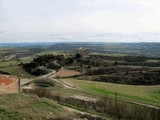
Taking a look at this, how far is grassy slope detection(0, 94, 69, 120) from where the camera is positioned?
16.7 meters

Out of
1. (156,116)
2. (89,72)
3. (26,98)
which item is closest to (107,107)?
(156,116)

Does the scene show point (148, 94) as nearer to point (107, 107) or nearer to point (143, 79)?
point (143, 79)

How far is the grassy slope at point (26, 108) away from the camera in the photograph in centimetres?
1667

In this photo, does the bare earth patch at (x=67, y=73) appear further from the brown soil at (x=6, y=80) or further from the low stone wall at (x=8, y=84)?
the brown soil at (x=6, y=80)

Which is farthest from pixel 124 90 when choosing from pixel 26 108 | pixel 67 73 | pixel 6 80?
pixel 26 108

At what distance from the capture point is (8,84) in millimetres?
20359

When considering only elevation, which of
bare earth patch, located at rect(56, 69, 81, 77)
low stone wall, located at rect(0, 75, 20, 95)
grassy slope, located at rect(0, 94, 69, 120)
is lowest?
bare earth patch, located at rect(56, 69, 81, 77)

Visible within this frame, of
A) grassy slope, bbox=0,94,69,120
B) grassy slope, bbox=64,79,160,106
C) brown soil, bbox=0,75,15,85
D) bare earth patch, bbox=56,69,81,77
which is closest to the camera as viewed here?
grassy slope, bbox=0,94,69,120

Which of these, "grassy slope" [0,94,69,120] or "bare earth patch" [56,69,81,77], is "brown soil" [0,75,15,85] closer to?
"grassy slope" [0,94,69,120]

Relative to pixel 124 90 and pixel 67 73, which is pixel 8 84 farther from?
pixel 67 73

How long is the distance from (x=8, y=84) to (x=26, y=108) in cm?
314

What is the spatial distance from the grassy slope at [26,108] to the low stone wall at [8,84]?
62 cm

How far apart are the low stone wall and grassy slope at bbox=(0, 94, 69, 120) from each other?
24.4 inches

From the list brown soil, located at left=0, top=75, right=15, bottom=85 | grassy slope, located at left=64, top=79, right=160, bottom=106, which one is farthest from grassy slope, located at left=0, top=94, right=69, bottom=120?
grassy slope, located at left=64, top=79, right=160, bottom=106
